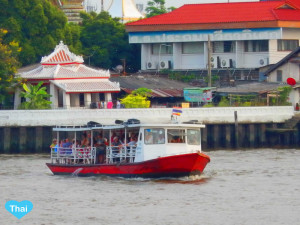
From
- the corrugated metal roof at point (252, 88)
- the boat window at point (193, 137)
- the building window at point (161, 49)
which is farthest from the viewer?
the building window at point (161, 49)

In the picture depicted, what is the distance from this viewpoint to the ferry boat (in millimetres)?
39219

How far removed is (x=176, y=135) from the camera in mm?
39469

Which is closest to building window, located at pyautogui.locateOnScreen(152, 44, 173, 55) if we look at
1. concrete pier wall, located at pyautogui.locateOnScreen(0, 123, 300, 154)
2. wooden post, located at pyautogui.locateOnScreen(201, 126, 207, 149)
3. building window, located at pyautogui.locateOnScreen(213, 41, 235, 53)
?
building window, located at pyautogui.locateOnScreen(213, 41, 235, 53)

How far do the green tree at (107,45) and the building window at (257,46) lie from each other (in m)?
8.85

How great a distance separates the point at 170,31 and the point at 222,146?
20618 millimetres

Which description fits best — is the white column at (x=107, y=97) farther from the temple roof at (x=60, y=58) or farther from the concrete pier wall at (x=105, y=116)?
the concrete pier wall at (x=105, y=116)

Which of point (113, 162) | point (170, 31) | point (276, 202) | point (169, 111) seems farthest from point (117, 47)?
point (276, 202)

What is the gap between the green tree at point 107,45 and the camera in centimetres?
7506

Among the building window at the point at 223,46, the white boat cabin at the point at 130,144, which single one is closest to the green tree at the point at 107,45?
the building window at the point at 223,46

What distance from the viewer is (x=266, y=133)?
55.0 metres

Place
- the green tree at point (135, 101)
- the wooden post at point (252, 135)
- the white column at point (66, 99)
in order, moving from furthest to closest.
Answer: the white column at point (66, 99) → the green tree at point (135, 101) → the wooden post at point (252, 135)

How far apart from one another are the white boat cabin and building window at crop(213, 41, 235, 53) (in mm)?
31914

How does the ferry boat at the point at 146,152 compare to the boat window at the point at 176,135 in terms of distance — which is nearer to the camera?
the ferry boat at the point at 146,152

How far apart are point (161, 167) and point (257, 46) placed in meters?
35.0
